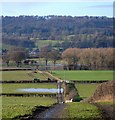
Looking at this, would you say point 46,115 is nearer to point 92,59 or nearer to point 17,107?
point 17,107

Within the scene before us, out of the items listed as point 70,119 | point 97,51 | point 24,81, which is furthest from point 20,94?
point 97,51

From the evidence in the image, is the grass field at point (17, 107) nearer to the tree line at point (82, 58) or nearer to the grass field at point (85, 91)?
the grass field at point (85, 91)

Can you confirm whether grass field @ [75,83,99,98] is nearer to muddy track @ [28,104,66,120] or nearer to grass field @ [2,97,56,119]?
grass field @ [2,97,56,119]

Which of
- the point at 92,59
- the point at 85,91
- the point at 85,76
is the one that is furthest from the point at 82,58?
the point at 85,91

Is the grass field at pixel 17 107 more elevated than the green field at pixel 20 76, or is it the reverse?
the green field at pixel 20 76

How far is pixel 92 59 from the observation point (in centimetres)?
10888

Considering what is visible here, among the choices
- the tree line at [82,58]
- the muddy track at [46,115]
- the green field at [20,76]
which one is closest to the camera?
the muddy track at [46,115]

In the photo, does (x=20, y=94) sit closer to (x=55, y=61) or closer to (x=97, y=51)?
(x=97, y=51)

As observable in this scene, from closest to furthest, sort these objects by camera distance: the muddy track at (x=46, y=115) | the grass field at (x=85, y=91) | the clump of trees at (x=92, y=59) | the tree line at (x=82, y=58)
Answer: the muddy track at (x=46, y=115) → the grass field at (x=85, y=91) → the clump of trees at (x=92, y=59) → the tree line at (x=82, y=58)

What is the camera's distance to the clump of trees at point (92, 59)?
105375 mm

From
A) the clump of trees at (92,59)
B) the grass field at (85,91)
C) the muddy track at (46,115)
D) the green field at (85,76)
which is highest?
the clump of trees at (92,59)

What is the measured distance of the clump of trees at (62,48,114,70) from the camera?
10538 centimetres

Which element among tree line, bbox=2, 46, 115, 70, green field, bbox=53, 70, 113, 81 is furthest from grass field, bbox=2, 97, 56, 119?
tree line, bbox=2, 46, 115, 70

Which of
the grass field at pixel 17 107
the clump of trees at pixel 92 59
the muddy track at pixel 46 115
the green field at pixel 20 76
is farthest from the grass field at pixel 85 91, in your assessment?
the clump of trees at pixel 92 59
